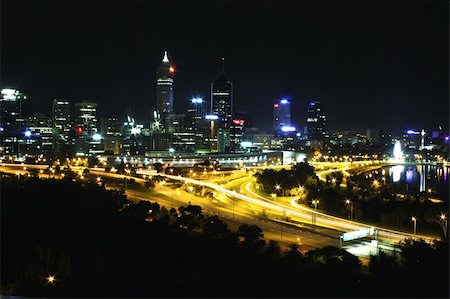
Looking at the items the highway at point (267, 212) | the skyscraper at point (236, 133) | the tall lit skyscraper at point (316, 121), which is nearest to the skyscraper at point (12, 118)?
the highway at point (267, 212)

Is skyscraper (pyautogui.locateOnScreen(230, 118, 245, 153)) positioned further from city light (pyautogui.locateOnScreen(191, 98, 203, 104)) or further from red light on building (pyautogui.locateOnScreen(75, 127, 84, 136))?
red light on building (pyautogui.locateOnScreen(75, 127, 84, 136))

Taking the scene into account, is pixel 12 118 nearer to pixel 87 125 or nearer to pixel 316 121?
pixel 87 125

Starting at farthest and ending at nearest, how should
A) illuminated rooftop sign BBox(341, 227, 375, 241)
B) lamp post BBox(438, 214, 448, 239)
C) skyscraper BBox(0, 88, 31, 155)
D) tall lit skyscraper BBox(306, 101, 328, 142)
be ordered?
tall lit skyscraper BBox(306, 101, 328, 142) → skyscraper BBox(0, 88, 31, 155) → lamp post BBox(438, 214, 448, 239) → illuminated rooftop sign BBox(341, 227, 375, 241)

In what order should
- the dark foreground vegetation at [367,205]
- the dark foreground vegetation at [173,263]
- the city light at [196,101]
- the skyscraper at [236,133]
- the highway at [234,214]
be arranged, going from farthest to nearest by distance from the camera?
1. the city light at [196,101]
2. the skyscraper at [236,133]
3. the dark foreground vegetation at [367,205]
4. the highway at [234,214]
5. the dark foreground vegetation at [173,263]

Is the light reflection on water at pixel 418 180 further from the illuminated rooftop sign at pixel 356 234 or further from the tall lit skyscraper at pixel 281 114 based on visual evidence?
the tall lit skyscraper at pixel 281 114

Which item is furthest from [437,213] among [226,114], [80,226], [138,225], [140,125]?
[226,114]

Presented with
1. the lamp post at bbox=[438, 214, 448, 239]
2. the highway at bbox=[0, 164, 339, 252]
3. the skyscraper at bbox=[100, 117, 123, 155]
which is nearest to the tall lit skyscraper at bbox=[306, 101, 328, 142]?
the skyscraper at bbox=[100, 117, 123, 155]
